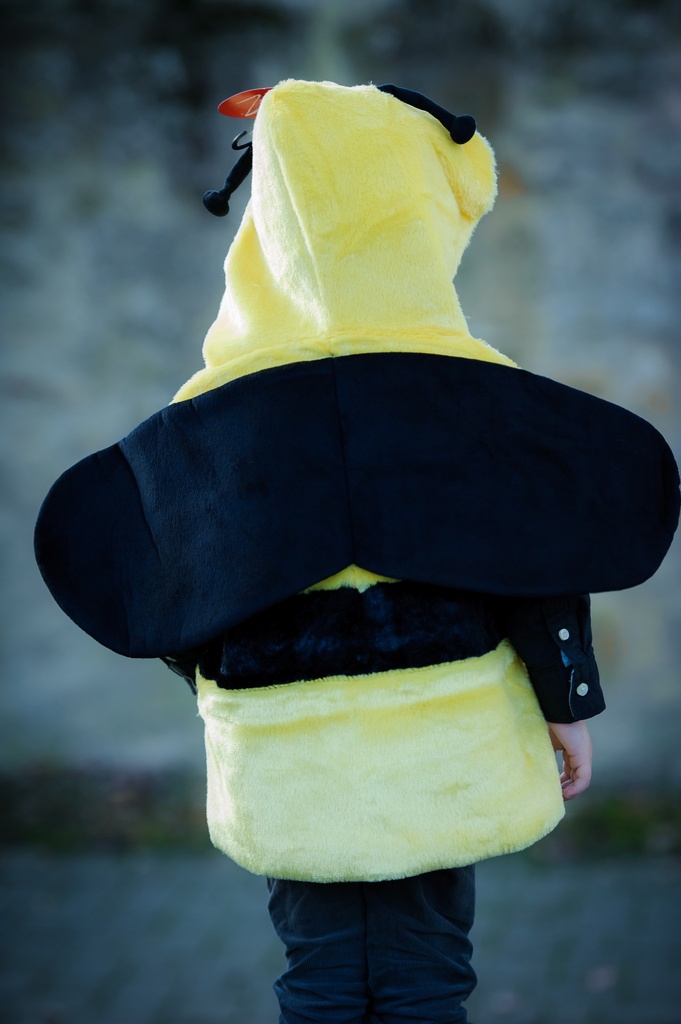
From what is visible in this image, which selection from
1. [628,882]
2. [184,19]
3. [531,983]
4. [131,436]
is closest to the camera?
[131,436]

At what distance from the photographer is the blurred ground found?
3.08 metres

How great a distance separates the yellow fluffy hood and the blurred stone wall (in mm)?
2354

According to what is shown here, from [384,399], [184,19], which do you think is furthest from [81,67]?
[384,399]

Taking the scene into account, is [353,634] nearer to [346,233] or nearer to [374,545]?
[374,545]

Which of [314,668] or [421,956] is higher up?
[314,668]

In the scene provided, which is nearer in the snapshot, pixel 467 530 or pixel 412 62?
pixel 467 530

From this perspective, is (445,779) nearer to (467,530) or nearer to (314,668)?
(314,668)

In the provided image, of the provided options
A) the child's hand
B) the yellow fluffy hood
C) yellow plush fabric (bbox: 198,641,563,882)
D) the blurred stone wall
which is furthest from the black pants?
the blurred stone wall

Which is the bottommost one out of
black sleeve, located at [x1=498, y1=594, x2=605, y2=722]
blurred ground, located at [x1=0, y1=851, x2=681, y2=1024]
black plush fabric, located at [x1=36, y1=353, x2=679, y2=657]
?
blurred ground, located at [x1=0, y1=851, x2=681, y2=1024]

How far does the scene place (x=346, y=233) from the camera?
1.64m

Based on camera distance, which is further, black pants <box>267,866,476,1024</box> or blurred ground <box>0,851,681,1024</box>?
blurred ground <box>0,851,681,1024</box>

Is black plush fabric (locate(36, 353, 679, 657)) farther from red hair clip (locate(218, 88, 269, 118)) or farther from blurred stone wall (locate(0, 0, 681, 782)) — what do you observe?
blurred stone wall (locate(0, 0, 681, 782))

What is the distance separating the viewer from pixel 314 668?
1.68 metres

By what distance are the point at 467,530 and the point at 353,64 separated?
2798 millimetres
